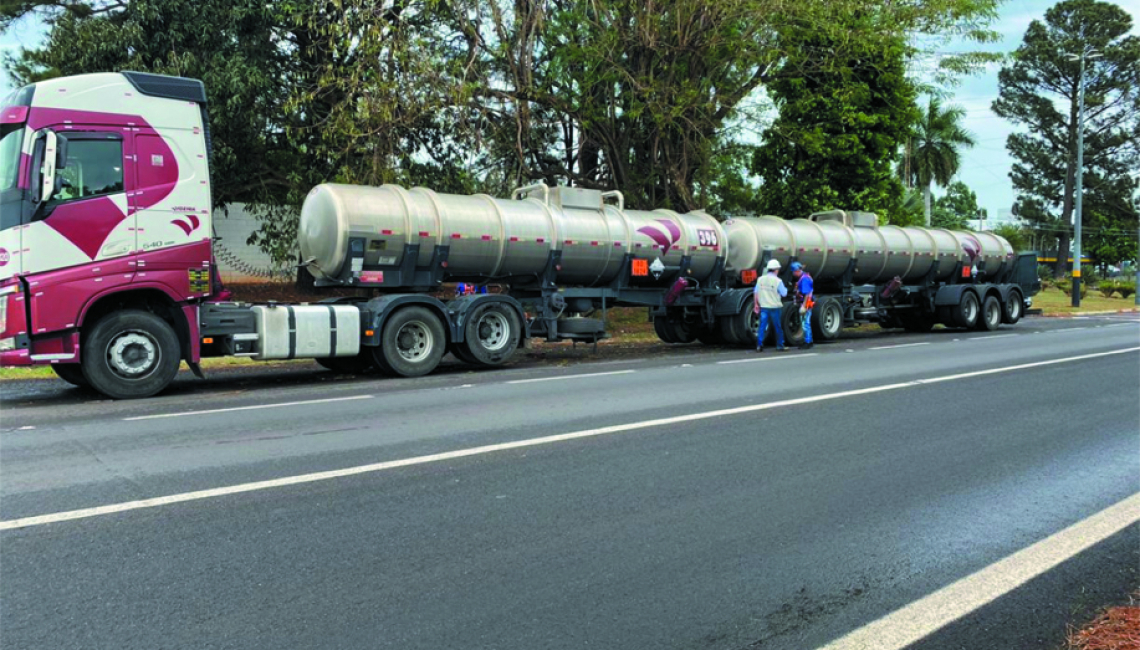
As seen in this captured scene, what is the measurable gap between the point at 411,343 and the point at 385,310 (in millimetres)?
796

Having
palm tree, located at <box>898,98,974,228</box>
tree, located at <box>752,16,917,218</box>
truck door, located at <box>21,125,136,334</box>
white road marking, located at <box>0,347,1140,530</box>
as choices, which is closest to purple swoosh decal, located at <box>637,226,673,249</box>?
white road marking, located at <box>0,347,1140,530</box>

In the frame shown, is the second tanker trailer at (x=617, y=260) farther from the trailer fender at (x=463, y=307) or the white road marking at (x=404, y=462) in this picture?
the white road marking at (x=404, y=462)

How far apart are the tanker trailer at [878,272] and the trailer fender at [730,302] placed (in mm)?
24

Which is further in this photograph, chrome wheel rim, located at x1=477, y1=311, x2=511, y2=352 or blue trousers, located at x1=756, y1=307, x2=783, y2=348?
blue trousers, located at x1=756, y1=307, x2=783, y2=348

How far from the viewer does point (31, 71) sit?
71.9 ft

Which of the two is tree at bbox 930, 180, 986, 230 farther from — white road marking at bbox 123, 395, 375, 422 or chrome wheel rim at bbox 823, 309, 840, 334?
white road marking at bbox 123, 395, 375, 422

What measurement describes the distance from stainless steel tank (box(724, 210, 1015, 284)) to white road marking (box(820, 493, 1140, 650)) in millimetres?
13611

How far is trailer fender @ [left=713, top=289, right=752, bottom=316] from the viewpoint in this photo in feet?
58.5

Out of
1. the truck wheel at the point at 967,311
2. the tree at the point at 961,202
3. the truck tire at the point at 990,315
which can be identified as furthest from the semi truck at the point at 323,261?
the tree at the point at 961,202

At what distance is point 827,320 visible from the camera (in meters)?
19.6

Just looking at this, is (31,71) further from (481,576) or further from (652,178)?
(481,576)

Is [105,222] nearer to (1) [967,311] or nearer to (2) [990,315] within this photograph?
(1) [967,311]

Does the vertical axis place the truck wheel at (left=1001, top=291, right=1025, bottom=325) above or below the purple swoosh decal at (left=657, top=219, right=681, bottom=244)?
below

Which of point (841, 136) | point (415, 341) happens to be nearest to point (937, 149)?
point (841, 136)
